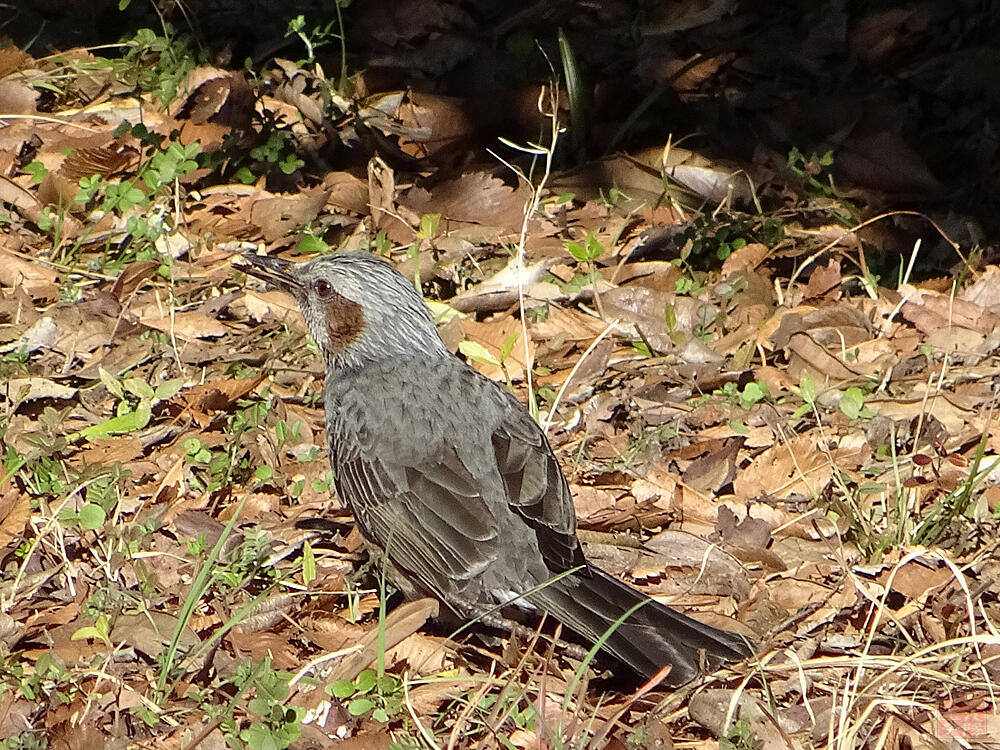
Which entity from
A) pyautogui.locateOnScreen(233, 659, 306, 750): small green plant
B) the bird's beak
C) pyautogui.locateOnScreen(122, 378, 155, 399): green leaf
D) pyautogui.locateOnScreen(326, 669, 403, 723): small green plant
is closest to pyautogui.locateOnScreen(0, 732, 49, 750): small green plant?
pyautogui.locateOnScreen(233, 659, 306, 750): small green plant

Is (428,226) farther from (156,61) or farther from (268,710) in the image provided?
(268,710)

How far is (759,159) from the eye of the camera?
26.2ft

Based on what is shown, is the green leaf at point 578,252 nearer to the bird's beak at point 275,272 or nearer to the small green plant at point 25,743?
the bird's beak at point 275,272

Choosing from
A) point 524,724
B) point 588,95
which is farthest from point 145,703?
point 588,95

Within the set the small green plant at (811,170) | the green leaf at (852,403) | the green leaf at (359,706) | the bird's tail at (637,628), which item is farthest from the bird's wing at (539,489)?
the small green plant at (811,170)

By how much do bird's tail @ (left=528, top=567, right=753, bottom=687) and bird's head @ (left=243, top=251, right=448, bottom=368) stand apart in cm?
149

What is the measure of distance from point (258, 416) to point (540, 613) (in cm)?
181

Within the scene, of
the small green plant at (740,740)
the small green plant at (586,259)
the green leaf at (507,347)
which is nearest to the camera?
the small green plant at (740,740)

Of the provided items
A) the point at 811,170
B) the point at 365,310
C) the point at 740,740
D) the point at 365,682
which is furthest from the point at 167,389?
the point at 811,170

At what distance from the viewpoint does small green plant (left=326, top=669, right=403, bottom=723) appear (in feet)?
14.9

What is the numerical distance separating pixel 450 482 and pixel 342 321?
110 cm

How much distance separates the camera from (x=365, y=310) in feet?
19.3

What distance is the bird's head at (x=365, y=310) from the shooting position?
588cm

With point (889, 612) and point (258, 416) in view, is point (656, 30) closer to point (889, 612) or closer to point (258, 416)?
point (258, 416)
